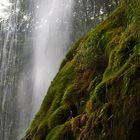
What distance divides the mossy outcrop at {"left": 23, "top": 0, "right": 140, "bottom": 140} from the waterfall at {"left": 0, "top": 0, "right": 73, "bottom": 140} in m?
22.4

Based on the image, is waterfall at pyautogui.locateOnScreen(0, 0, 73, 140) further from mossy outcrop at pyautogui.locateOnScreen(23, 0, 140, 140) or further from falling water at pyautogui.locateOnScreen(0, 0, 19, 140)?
mossy outcrop at pyautogui.locateOnScreen(23, 0, 140, 140)

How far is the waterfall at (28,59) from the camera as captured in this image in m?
28.8

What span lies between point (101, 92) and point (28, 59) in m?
25.6

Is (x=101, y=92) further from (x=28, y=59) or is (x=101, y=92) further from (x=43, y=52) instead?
(x=43, y=52)

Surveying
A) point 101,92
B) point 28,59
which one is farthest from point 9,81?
point 101,92

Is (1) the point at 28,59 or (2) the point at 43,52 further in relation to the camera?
(2) the point at 43,52

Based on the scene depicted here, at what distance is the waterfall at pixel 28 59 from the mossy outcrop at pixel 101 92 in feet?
73.4

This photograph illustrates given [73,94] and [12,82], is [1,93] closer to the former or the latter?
[12,82]

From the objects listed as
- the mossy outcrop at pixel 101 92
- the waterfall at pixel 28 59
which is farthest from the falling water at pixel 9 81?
the mossy outcrop at pixel 101 92

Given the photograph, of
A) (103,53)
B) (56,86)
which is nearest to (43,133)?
(56,86)

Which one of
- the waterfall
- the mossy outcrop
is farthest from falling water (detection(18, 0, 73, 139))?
the mossy outcrop

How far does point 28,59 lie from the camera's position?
2961 cm

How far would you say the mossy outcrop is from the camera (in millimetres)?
3676

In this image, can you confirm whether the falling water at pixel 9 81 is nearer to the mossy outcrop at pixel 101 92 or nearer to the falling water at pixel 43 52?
the falling water at pixel 43 52
